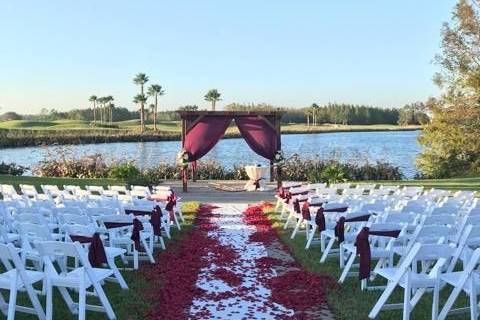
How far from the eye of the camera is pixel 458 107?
2827 centimetres

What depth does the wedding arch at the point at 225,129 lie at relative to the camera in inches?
741

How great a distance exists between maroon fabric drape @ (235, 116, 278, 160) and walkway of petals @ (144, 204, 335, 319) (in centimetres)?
860

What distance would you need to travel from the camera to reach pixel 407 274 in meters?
5.23

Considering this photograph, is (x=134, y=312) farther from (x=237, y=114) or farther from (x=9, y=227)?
(x=237, y=114)

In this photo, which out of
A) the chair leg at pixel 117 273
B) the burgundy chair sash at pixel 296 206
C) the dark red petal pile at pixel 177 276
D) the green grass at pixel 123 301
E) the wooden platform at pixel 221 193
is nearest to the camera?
the green grass at pixel 123 301

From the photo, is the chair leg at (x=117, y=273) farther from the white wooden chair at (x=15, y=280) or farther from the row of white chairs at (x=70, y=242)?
the white wooden chair at (x=15, y=280)

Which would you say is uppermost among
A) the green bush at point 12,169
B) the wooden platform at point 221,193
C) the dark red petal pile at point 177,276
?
the green bush at point 12,169

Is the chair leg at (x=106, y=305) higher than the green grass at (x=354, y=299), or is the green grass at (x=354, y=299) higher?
the chair leg at (x=106, y=305)

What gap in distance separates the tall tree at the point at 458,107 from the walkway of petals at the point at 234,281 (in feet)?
66.0

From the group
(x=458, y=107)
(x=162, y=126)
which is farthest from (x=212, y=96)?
(x=458, y=107)

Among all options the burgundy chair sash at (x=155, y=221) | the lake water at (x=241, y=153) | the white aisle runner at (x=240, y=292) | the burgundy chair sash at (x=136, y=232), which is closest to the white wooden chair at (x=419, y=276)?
the white aisle runner at (x=240, y=292)

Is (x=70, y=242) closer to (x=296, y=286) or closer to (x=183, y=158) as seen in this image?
(x=296, y=286)

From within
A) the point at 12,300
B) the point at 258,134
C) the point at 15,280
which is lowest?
the point at 12,300

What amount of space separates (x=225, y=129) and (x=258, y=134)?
1064 mm
